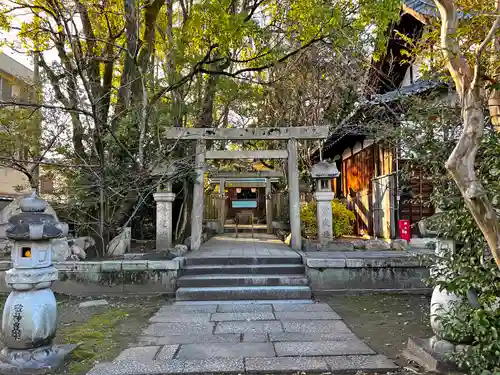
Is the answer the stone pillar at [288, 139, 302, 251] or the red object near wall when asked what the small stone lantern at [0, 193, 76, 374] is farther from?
the red object near wall

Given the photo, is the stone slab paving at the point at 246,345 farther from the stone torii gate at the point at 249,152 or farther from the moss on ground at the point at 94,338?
the stone torii gate at the point at 249,152

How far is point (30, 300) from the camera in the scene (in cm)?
407

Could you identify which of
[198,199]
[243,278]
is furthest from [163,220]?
[243,278]

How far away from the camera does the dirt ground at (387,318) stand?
15.5 feet

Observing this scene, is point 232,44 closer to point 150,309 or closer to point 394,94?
point 394,94

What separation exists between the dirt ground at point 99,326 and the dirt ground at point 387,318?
3144 millimetres

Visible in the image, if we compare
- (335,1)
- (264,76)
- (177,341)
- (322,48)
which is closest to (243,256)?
(177,341)

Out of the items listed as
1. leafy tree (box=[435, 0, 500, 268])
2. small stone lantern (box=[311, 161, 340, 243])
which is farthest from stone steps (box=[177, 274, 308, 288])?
leafy tree (box=[435, 0, 500, 268])

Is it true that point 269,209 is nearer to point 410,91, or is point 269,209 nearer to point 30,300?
point 410,91

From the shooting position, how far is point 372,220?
12.9 m

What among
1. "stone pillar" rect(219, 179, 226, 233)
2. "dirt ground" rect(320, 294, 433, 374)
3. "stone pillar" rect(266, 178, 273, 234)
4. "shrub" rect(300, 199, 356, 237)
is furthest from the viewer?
"stone pillar" rect(219, 179, 226, 233)

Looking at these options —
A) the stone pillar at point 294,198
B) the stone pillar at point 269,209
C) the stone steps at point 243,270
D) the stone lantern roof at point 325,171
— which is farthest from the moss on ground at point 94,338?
the stone pillar at point 269,209

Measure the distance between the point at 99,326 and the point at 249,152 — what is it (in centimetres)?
589

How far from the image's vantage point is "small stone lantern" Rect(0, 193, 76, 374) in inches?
157
